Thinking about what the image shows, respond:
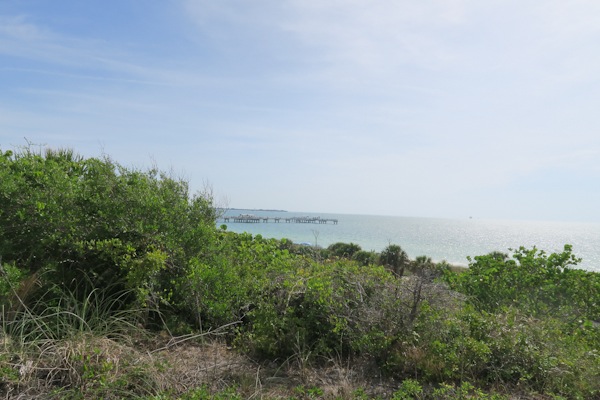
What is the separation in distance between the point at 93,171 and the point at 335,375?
459 cm

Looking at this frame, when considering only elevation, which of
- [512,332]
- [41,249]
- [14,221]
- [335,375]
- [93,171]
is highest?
[93,171]

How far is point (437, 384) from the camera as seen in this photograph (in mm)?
4172

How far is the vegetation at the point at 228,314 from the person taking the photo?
3984 mm

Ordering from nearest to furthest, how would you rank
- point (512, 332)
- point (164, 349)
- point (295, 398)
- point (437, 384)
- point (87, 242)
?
point (295, 398) → point (437, 384) → point (512, 332) → point (164, 349) → point (87, 242)

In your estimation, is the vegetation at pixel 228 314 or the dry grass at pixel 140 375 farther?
the vegetation at pixel 228 314

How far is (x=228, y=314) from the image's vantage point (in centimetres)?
512

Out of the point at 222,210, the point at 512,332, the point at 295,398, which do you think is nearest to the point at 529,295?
the point at 512,332

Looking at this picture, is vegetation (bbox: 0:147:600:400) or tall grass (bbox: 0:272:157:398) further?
vegetation (bbox: 0:147:600:400)

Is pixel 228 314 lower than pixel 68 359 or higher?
higher

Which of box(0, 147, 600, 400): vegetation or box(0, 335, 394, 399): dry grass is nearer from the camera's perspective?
box(0, 335, 394, 399): dry grass

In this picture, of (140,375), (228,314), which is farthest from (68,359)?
(228,314)

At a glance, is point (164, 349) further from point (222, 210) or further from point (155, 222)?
point (222, 210)

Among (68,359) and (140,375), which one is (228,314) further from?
(68,359)

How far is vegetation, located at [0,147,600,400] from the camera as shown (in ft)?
13.1
